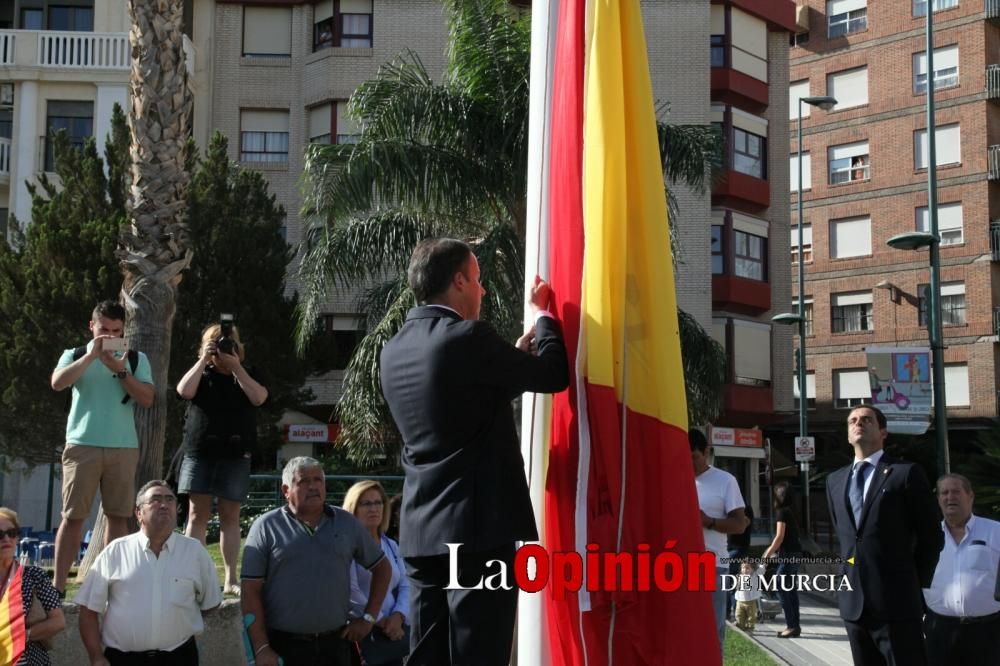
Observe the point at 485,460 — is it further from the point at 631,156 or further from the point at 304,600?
the point at 304,600

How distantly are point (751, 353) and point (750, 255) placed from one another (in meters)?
3.12

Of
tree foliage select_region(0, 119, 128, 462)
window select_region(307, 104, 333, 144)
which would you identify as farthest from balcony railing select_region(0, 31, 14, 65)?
window select_region(307, 104, 333, 144)

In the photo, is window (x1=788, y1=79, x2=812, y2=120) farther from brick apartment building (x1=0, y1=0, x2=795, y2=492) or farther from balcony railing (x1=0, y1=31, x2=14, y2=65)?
balcony railing (x1=0, y1=31, x2=14, y2=65)

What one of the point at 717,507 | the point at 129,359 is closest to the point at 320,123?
the point at 129,359

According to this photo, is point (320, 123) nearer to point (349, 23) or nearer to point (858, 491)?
point (349, 23)

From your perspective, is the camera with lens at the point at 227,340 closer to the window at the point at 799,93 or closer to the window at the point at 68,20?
the window at the point at 68,20

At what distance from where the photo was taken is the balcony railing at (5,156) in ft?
107

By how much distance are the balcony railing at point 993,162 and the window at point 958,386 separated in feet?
23.3

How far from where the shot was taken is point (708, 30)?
3697 cm

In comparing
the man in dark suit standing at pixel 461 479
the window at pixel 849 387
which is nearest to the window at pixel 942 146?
the window at pixel 849 387

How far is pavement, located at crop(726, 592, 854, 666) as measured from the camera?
41.7 ft

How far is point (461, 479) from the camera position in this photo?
13.7 ft

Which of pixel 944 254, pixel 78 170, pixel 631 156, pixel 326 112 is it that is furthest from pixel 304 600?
pixel 944 254

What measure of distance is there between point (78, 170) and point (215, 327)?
19892mm
